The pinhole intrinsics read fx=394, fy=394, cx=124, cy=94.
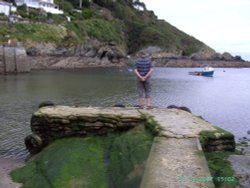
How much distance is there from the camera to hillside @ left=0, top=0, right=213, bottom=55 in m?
112

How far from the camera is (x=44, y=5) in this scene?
138 meters

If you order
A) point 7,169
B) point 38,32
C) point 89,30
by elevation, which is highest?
point 89,30

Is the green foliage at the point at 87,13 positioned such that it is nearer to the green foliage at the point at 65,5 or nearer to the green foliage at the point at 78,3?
the green foliage at the point at 65,5

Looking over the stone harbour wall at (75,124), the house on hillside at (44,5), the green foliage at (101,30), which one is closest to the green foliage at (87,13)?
the green foliage at (101,30)

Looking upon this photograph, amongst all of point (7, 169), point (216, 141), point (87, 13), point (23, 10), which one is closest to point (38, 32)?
point (23, 10)

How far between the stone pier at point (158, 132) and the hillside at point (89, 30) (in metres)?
80.8

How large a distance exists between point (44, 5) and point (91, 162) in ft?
425

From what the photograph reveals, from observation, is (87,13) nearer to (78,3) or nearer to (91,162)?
(78,3)

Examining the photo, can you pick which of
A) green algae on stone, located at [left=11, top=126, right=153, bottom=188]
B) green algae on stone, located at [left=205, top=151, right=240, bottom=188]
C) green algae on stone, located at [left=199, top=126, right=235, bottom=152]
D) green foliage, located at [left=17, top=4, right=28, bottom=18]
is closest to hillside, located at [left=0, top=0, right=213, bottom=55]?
green foliage, located at [left=17, top=4, right=28, bottom=18]

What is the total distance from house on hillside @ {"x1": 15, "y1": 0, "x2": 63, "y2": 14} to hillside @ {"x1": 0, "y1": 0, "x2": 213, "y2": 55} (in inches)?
132

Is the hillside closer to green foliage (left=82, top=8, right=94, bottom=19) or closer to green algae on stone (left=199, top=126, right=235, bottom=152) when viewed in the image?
green foliage (left=82, top=8, right=94, bottom=19)

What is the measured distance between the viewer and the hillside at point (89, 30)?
368 feet

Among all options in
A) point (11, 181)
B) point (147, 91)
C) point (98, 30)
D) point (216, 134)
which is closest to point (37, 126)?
point (11, 181)

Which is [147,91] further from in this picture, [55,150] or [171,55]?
[171,55]
